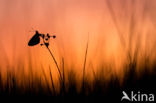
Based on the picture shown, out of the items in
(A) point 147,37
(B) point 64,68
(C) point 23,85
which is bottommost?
(C) point 23,85

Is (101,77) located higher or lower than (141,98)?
higher

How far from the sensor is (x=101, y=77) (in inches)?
63.4

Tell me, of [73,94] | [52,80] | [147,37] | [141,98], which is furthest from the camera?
[147,37]

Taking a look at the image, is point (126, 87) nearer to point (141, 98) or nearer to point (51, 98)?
point (141, 98)

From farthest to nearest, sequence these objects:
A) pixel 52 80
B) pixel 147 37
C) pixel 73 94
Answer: pixel 147 37
pixel 52 80
pixel 73 94

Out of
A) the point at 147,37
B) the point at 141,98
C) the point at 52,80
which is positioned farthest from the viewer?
the point at 147,37

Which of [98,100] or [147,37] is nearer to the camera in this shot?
[98,100]

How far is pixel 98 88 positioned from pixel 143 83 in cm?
30

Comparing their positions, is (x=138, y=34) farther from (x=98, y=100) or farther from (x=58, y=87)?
(x=58, y=87)

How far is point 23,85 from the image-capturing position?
1.67m

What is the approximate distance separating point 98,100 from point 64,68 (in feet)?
1.22

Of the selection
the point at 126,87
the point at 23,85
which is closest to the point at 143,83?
the point at 126,87

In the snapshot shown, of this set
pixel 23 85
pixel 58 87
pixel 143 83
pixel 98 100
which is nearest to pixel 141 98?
pixel 143 83

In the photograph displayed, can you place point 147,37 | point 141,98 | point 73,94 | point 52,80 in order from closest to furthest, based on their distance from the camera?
point 141,98 < point 73,94 < point 52,80 < point 147,37
